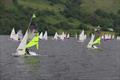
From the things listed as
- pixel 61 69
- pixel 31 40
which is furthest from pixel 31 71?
pixel 31 40

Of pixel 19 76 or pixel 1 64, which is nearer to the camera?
pixel 19 76

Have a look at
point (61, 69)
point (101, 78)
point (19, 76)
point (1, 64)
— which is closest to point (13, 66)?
point (1, 64)

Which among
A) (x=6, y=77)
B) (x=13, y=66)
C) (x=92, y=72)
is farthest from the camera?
(x=13, y=66)

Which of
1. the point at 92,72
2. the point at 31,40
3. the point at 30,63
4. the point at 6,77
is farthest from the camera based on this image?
the point at 31,40

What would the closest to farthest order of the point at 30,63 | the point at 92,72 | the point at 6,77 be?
the point at 6,77 → the point at 92,72 → the point at 30,63

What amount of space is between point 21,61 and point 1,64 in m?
6.67

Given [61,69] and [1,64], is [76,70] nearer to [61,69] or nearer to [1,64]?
[61,69]

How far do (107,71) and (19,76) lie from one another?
1522 centimetres

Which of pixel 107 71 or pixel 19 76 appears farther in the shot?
pixel 107 71

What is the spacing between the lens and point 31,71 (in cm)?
7181

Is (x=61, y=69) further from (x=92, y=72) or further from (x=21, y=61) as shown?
(x=21, y=61)

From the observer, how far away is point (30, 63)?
277ft

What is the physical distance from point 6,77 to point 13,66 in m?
15.2

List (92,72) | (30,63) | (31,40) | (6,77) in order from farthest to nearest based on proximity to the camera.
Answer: (31,40), (30,63), (92,72), (6,77)
